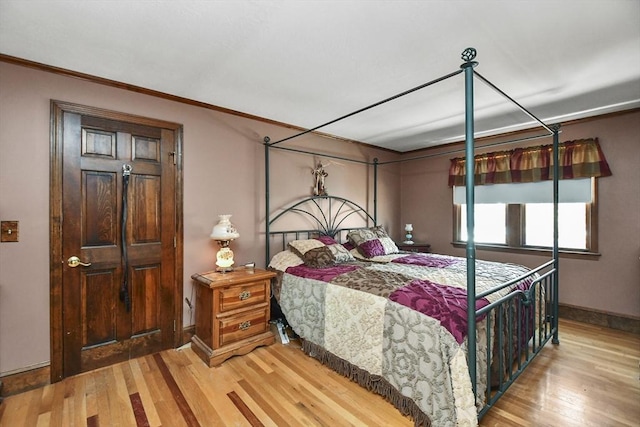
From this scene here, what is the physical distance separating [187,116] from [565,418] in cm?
381

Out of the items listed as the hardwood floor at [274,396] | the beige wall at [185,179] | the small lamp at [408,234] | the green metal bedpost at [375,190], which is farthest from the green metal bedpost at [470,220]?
the small lamp at [408,234]

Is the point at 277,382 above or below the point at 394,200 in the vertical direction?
below

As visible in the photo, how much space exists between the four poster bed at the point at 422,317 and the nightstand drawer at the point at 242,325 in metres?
0.24

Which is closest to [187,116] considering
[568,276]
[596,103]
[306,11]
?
[306,11]

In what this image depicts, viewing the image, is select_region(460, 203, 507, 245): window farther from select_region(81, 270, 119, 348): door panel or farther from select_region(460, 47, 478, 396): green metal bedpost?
select_region(81, 270, 119, 348): door panel

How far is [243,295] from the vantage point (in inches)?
103

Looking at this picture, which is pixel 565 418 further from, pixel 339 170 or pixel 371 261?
pixel 339 170

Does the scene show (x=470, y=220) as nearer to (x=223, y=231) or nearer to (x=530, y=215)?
(x=223, y=231)

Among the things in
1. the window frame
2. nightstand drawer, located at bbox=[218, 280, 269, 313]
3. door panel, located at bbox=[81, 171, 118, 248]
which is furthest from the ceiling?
nightstand drawer, located at bbox=[218, 280, 269, 313]

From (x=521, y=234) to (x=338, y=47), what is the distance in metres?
3.55

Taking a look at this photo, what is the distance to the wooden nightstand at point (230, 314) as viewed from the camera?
2455 millimetres

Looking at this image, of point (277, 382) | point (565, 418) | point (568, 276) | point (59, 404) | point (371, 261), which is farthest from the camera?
point (568, 276)

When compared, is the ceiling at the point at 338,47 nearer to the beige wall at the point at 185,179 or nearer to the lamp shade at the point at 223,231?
the beige wall at the point at 185,179

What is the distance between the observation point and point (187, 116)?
9.34ft
